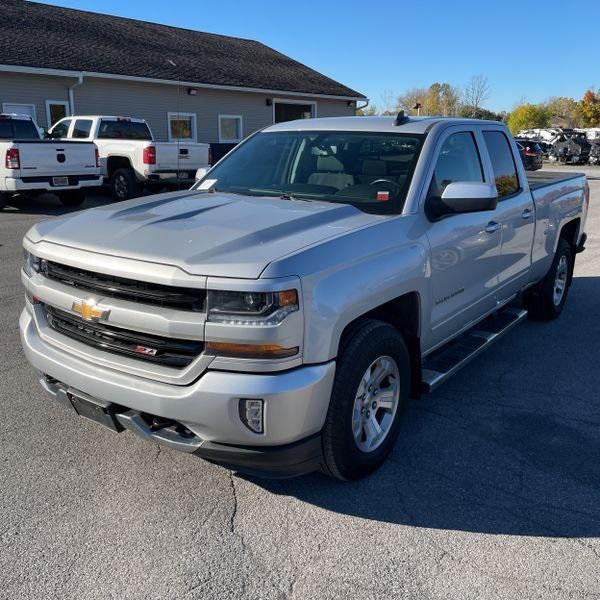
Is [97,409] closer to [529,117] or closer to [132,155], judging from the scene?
[132,155]

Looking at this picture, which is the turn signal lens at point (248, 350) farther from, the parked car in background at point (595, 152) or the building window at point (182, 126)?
the parked car in background at point (595, 152)

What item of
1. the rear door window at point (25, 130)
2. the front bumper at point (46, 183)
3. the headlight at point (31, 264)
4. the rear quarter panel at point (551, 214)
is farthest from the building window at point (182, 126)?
the headlight at point (31, 264)

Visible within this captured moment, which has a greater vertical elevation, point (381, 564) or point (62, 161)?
point (62, 161)

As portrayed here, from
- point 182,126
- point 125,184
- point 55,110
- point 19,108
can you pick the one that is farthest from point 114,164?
point 182,126

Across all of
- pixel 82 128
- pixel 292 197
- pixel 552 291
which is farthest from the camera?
pixel 82 128

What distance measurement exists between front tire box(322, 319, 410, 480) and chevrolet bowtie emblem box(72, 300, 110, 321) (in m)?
1.15

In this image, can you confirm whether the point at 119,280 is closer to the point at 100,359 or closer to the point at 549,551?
the point at 100,359

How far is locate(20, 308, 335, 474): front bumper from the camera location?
2682mm

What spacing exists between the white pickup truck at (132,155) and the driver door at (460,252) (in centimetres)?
1022

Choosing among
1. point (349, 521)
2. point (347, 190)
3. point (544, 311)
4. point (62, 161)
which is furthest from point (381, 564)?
point (62, 161)

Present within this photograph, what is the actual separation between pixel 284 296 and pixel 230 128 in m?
23.6

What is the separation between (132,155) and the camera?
49.1ft

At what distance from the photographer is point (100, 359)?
304cm

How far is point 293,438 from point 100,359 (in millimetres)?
1022
